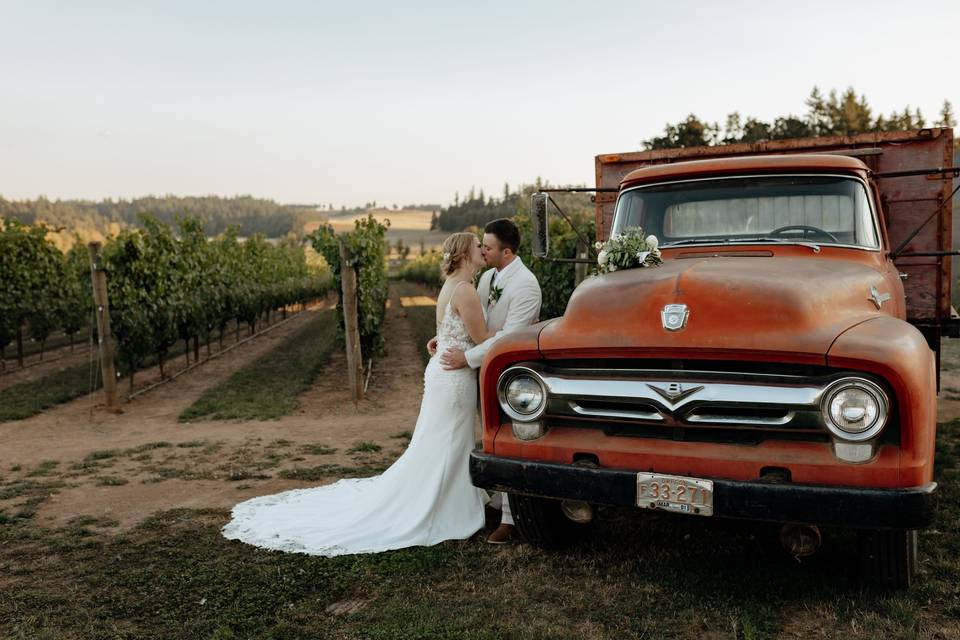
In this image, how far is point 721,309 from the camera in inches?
136

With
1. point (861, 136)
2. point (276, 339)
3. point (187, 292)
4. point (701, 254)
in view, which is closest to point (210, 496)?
point (701, 254)

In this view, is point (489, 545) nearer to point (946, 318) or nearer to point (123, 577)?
point (123, 577)

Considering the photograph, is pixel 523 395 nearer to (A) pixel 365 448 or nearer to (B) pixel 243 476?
(B) pixel 243 476

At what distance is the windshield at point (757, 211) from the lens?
4625 millimetres

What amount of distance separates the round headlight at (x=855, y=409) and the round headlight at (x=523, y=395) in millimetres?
1290

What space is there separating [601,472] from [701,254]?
1.73 metres

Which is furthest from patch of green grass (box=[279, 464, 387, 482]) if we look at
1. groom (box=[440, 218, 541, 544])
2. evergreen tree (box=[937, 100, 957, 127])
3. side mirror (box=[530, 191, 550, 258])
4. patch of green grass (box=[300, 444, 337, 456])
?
evergreen tree (box=[937, 100, 957, 127])

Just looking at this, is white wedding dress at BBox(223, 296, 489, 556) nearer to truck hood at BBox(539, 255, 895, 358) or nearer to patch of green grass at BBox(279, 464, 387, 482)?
truck hood at BBox(539, 255, 895, 358)

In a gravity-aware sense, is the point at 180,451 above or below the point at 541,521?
below

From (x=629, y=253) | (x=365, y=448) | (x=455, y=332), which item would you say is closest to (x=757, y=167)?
(x=629, y=253)

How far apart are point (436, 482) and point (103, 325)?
8.36m

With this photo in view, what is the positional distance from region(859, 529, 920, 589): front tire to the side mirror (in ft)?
8.61

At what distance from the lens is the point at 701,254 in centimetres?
463

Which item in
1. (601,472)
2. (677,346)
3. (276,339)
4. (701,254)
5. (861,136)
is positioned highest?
(861,136)
